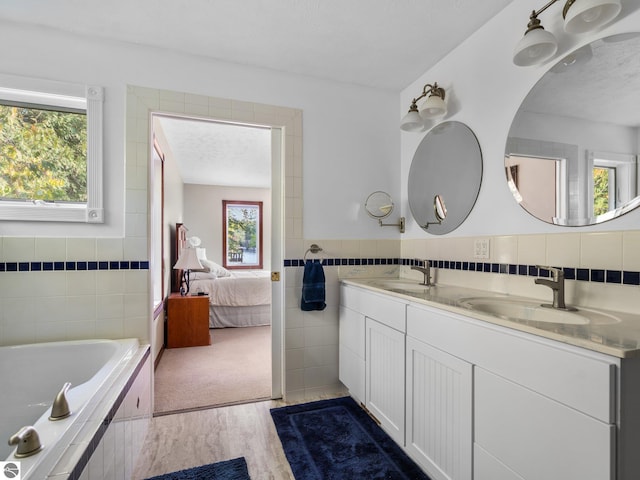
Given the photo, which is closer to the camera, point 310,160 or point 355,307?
point 355,307

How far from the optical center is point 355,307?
2283mm

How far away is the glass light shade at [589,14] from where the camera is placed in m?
1.23

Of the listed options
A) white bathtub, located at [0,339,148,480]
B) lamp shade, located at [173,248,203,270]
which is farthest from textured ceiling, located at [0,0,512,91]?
lamp shade, located at [173,248,203,270]

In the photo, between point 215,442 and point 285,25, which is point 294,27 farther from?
point 215,442

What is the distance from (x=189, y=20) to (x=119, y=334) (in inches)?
76.5

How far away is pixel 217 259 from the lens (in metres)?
6.57

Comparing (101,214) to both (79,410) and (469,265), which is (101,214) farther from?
(469,265)

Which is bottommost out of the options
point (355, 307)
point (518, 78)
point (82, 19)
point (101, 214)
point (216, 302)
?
point (216, 302)

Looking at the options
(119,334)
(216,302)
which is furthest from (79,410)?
(216,302)

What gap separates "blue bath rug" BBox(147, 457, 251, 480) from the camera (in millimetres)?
1589

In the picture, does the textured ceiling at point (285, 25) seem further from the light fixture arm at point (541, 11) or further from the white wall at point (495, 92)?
the light fixture arm at point (541, 11)

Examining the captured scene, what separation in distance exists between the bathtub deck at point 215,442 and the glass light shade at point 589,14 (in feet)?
7.75

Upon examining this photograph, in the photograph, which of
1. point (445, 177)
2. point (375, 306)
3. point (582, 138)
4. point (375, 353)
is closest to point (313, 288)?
point (375, 306)

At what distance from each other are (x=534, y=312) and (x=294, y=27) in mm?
1991
